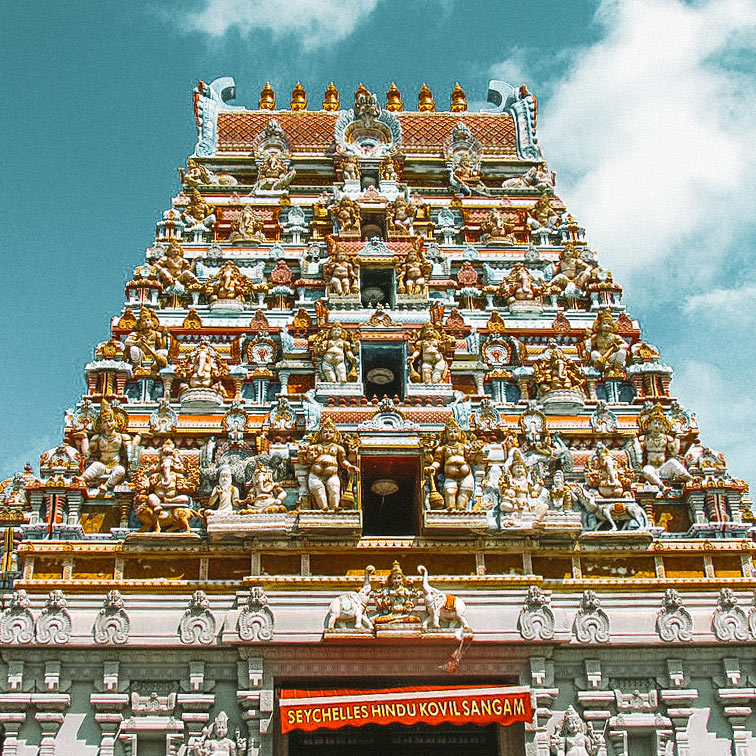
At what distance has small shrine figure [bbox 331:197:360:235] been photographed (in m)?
36.2

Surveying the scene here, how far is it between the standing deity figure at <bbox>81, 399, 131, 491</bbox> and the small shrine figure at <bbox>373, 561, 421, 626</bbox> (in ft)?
24.9

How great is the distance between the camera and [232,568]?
24.9 metres

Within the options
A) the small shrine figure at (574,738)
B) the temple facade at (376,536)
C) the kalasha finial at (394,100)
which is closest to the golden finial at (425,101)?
the kalasha finial at (394,100)

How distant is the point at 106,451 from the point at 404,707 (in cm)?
1020

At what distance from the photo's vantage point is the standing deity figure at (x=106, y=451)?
88.1 feet

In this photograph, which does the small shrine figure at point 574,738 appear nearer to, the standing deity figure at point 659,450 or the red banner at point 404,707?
the red banner at point 404,707

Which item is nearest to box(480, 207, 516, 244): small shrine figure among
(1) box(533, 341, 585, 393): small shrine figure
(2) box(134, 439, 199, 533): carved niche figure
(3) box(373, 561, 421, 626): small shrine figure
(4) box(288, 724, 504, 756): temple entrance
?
(1) box(533, 341, 585, 393): small shrine figure

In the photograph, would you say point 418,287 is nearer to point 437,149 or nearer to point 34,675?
point 437,149

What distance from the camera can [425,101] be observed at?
162ft

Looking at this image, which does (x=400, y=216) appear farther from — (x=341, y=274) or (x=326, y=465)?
(x=326, y=465)

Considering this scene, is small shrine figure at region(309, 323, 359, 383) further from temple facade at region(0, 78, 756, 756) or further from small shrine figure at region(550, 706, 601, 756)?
small shrine figure at region(550, 706, 601, 756)

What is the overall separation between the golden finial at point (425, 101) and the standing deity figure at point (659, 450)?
24.4m

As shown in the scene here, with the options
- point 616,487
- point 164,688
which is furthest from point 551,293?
point 164,688

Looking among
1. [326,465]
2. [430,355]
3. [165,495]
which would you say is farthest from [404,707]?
[430,355]
